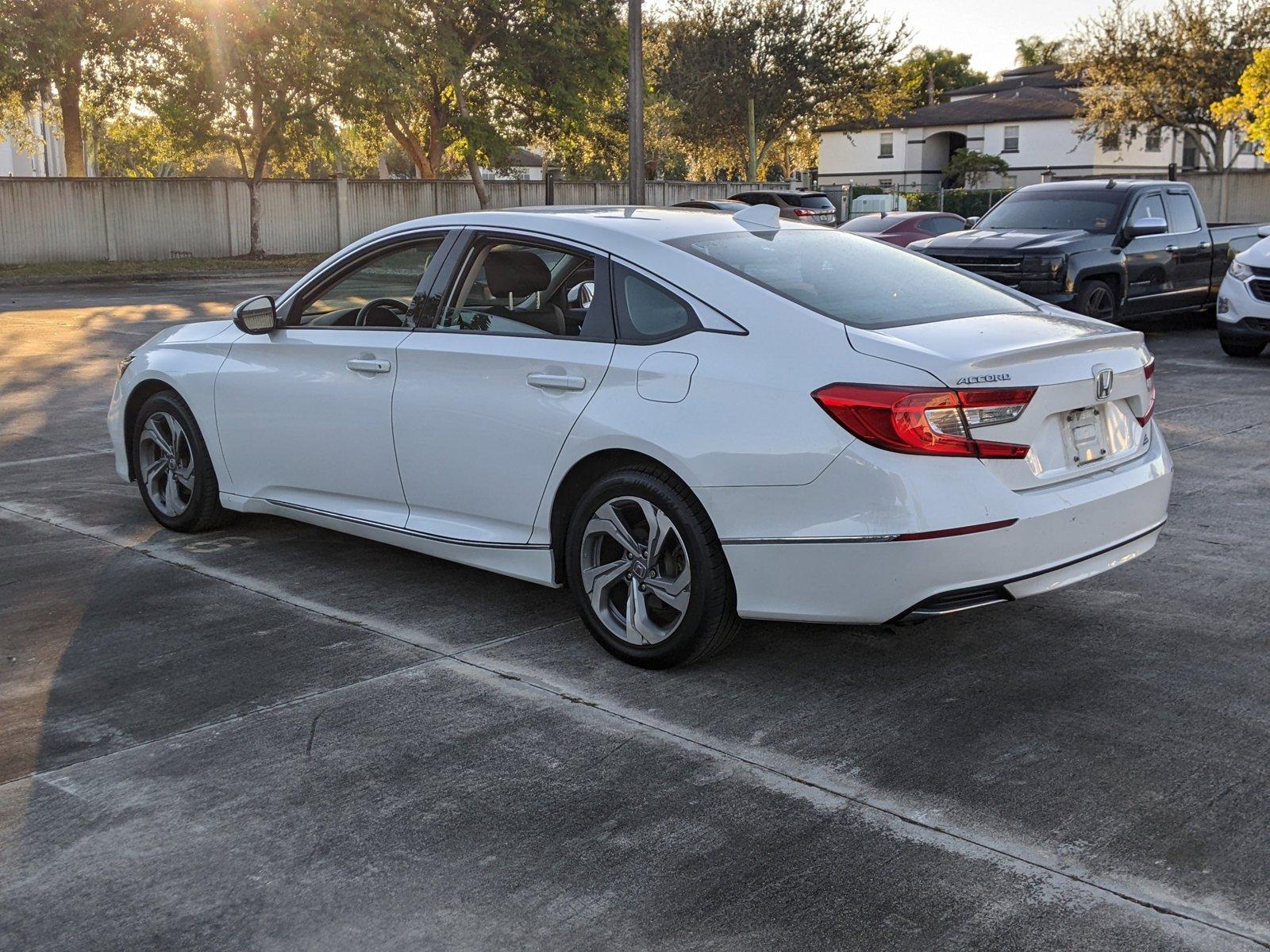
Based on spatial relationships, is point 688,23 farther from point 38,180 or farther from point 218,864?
point 218,864

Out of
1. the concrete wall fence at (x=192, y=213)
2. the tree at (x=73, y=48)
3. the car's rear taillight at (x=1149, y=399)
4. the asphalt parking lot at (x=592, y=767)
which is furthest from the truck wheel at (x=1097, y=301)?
the concrete wall fence at (x=192, y=213)

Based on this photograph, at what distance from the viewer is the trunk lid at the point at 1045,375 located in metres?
4.21

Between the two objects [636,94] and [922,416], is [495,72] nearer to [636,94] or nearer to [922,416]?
[636,94]

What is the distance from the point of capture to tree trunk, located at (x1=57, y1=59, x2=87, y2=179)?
32906 mm

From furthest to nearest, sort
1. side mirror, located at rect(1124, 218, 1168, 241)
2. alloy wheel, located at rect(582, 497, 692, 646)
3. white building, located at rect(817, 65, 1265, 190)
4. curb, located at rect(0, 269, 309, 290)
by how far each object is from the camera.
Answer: white building, located at rect(817, 65, 1265, 190) < curb, located at rect(0, 269, 309, 290) < side mirror, located at rect(1124, 218, 1168, 241) < alloy wheel, located at rect(582, 497, 692, 646)

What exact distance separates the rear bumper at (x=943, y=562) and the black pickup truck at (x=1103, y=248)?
9912mm

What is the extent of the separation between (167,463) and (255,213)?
29.4 meters

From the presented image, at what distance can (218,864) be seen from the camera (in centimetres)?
339

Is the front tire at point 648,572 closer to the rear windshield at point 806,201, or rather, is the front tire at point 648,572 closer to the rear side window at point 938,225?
the rear side window at point 938,225

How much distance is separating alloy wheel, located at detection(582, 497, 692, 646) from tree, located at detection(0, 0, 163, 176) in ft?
96.6

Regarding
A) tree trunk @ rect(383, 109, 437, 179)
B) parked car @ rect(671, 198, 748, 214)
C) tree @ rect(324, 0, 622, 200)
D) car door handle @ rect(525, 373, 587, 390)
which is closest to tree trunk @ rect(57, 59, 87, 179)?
tree @ rect(324, 0, 622, 200)

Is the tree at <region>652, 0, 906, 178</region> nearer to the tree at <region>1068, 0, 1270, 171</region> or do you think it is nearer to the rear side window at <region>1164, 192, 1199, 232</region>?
the tree at <region>1068, 0, 1270, 171</region>

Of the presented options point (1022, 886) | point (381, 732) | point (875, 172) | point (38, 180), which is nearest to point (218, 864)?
point (381, 732)

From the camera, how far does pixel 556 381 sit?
16.1 feet
